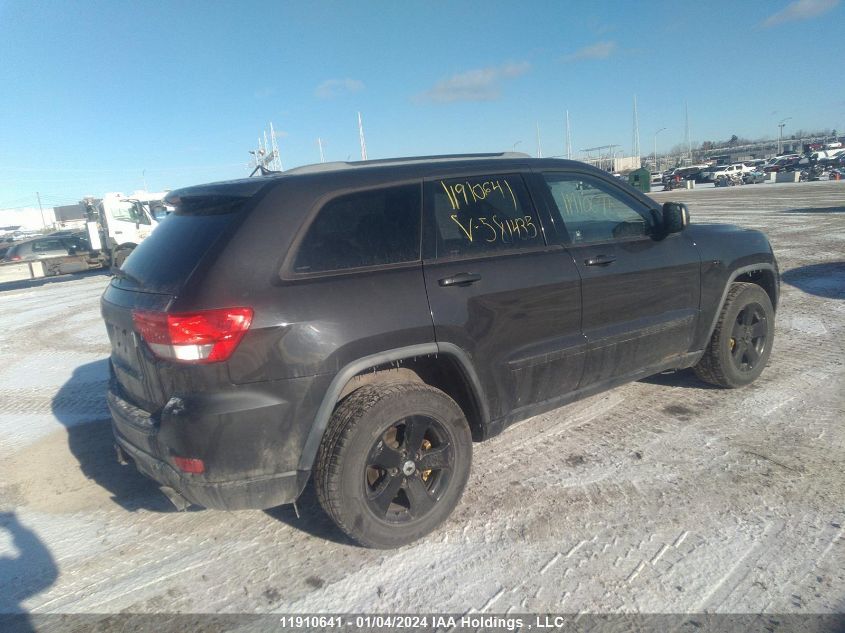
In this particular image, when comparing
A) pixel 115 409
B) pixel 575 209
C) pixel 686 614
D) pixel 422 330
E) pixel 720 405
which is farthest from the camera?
pixel 720 405

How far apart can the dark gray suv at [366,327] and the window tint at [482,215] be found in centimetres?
1

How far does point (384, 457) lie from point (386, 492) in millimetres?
178

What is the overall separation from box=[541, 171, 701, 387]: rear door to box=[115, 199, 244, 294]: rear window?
1.95m

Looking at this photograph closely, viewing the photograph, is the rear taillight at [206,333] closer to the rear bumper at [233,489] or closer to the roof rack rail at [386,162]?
the rear bumper at [233,489]

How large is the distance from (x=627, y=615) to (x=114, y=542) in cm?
259

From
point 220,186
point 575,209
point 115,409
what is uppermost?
point 220,186

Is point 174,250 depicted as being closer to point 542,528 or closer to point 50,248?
point 542,528

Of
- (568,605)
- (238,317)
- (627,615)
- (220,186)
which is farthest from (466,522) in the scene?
(220,186)

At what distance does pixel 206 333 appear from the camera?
2.55 metres

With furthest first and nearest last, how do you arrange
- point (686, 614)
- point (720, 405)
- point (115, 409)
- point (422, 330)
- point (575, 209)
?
point (720, 405) < point (575, 209) < point (115, 409) < point (422, 330) < point (686, 614)

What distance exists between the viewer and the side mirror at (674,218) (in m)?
3.99

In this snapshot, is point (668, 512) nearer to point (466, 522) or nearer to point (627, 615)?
point (627, 615)

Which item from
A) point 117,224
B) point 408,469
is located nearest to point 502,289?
point 408,469

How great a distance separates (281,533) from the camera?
3.21 meters
